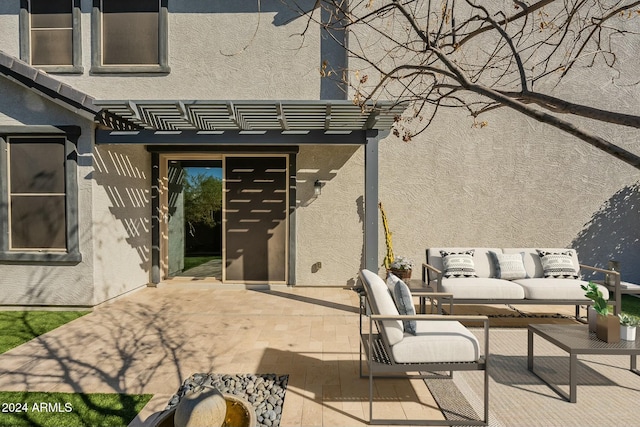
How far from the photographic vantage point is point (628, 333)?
3.58m

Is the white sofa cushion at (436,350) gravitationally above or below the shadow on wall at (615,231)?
below

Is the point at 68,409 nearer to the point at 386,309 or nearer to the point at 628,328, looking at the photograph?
the point at 386,309

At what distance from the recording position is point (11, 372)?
383 centimetres

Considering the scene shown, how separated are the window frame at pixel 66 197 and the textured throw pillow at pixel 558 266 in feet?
Result: 26.8

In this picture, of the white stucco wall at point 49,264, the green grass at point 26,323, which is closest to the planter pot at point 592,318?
the green grass at point 26,323

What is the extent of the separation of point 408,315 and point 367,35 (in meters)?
6.81

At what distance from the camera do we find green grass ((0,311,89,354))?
480cm

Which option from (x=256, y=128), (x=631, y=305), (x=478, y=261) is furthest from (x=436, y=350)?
(x=631, y=305)

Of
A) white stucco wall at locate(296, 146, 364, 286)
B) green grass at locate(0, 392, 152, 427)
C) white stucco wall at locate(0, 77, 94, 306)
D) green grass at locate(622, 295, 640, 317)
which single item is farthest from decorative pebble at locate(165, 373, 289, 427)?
green grass at locate(622, 295, 640, 317)

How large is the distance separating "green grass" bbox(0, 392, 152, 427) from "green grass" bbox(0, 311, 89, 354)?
166 centimetres

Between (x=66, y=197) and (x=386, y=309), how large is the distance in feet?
20.0

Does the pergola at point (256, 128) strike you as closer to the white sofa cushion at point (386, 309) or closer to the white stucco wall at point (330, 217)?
the white stucco wall at point (330, 217)

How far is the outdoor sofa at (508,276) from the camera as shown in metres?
5.33

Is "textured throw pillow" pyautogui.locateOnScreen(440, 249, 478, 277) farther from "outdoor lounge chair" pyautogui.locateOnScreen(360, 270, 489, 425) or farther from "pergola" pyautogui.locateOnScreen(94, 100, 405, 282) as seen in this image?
"outdoor lounge chair" pyautogui.locateOnScreen(360, 270, 489, 425)
